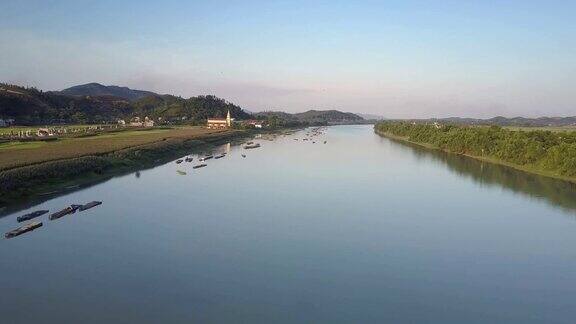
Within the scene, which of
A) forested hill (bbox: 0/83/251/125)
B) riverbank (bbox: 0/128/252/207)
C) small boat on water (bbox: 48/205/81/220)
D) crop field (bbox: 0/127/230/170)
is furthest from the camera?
forested hill (bbox: 0/83/251/125)

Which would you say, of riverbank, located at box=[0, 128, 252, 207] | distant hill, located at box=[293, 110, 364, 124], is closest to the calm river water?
riverbank, located at box=[0, 128, 252, 207]

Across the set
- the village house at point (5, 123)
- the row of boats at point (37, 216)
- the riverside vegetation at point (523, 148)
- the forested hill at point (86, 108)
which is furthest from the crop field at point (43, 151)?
the riverside vegetation at point (523, 148)

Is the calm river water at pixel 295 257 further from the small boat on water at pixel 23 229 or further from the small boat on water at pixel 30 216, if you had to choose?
the small boat on water at pixel 30 216

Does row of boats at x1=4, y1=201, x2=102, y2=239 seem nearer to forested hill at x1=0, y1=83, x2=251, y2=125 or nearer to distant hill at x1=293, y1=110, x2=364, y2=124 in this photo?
forested hill at x1=0, y1=83, x2=251, y2=125

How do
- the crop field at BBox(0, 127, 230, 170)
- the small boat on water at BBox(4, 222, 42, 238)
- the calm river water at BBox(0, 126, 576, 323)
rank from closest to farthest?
the calm river water at BBox(0, 126, 576, 323) < the small boat on water at BBox(4, 222, 42, 238) < the crop field at BBox(0, 127, 230, 170)

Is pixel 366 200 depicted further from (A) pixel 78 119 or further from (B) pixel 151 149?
(A) pixel 78 119

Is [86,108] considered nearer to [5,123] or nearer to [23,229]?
[5,123]
